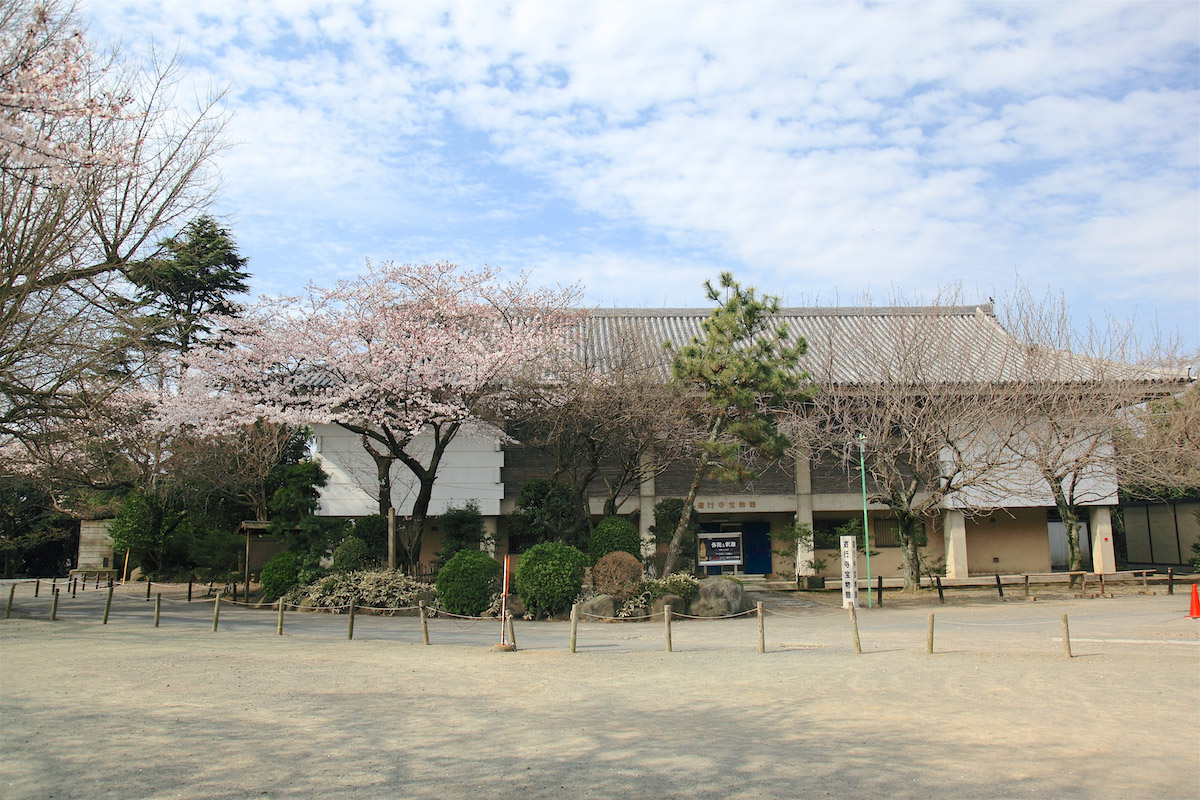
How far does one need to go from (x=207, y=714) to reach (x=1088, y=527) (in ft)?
94.3

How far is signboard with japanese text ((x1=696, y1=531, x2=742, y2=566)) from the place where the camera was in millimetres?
26170

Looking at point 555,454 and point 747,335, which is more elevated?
point 747,335

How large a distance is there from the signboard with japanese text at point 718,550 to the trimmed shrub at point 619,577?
291 inches

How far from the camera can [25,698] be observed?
348 inches

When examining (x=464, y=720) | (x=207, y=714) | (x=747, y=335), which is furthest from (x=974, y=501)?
(x=207, y=714)

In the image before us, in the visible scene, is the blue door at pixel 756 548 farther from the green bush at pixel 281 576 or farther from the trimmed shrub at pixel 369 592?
the green bush at pixel 281 576

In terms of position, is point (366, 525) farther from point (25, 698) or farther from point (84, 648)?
point (25, 698)

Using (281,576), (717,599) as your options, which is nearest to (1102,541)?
(717,599)

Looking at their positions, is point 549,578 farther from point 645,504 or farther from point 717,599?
point 645,504

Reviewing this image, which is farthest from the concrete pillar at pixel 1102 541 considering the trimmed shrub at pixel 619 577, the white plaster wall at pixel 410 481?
the white plaster wall at pixel 410 481

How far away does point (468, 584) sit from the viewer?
18.9m

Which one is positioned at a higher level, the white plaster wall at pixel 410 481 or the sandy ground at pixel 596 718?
the white plaster wall at pixel 410 481

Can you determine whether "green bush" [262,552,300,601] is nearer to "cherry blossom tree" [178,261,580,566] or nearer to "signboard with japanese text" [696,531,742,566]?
"cherry blossom tree" [178,261,580,566]

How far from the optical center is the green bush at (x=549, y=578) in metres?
18.5
